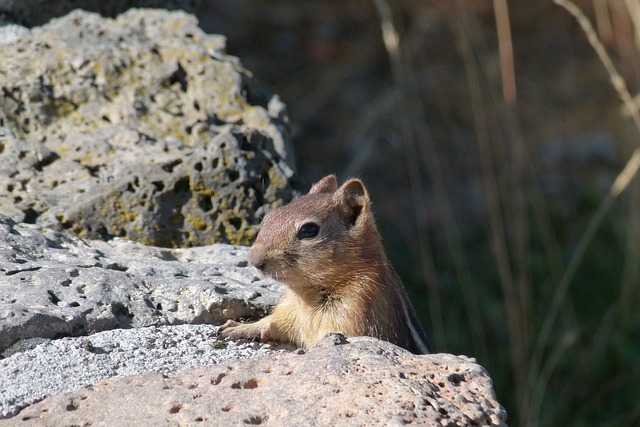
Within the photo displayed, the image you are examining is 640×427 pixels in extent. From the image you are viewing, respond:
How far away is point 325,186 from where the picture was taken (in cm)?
375

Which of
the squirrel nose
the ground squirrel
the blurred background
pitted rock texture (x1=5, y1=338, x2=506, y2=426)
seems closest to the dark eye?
the ground squirrel

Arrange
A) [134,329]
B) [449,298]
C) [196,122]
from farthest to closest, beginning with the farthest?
→ 1. [449,298]
2. [196,122]
3. [134,329]

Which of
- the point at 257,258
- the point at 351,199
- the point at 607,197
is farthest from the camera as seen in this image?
the point at 607,197

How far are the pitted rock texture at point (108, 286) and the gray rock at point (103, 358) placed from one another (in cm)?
6

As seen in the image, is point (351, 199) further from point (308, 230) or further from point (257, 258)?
point (257, 258)

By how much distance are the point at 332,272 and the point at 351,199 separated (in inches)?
11.5

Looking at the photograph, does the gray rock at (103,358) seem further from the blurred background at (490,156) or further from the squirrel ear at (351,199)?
the blurred background at (490,156)

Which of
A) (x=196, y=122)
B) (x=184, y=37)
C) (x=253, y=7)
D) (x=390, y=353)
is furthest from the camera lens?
(x=253, y=7)

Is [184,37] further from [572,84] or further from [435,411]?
[572,84]

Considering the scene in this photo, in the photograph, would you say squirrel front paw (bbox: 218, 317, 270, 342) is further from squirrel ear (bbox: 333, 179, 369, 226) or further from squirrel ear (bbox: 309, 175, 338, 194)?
squirrel ear (bbox: 309, 175, 338, 194)

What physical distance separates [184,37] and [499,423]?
243 centimetres

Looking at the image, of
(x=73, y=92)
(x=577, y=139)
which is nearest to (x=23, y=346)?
(x=73, y=92)

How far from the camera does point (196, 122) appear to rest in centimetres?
371

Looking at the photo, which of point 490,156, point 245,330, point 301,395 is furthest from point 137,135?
point 490,156
